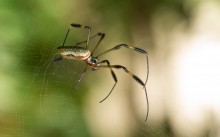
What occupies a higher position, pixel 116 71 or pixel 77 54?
pixel 77 54

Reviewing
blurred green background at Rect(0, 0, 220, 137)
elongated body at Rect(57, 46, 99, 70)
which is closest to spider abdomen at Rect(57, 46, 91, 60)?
elongated body at Rect(57, 46, 99, 70)

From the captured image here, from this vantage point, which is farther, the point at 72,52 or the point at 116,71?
the point at 116,71

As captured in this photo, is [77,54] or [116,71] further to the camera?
[116,71]

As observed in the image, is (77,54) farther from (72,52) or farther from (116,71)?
(116,71)

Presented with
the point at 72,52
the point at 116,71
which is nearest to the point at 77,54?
the point at 72,52

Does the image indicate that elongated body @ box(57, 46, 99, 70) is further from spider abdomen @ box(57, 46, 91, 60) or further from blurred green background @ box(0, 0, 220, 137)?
blurred green background @ box(0, 0, 220, 137)
